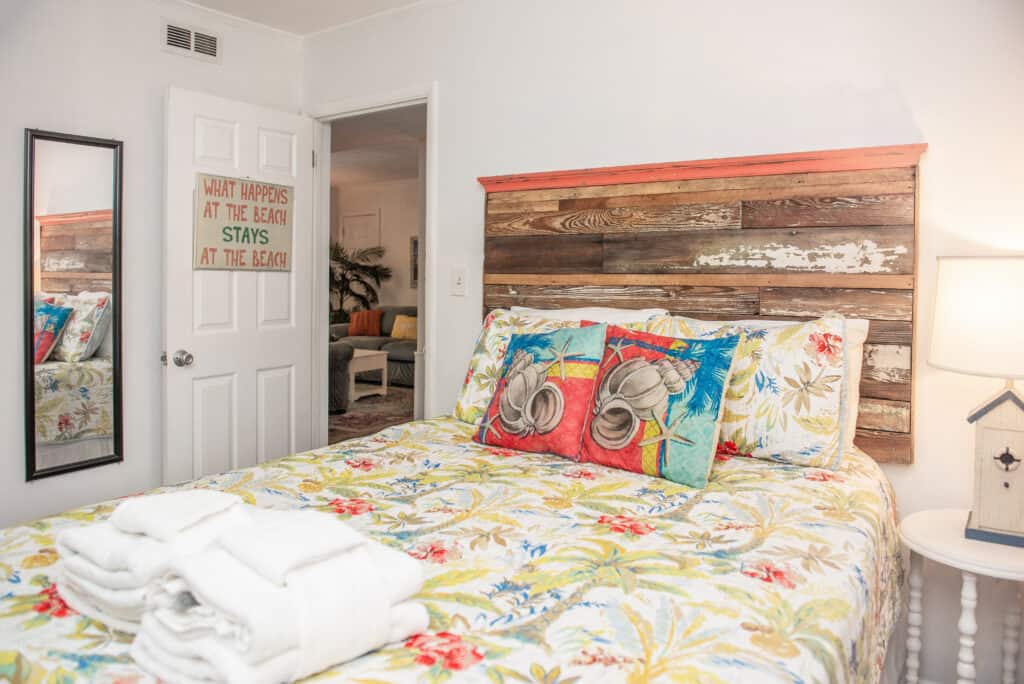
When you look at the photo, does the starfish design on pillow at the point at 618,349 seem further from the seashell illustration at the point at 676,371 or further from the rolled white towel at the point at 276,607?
the rolled white towel at the point at 276,607

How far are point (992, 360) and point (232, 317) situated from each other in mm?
2849

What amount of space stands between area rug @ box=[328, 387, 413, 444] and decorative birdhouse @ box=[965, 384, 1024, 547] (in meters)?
3.96

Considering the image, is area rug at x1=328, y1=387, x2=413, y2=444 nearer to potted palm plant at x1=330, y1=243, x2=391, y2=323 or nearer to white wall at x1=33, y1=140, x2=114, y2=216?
potted palm plant at x1=330, y1=243, x2=391, y2=323

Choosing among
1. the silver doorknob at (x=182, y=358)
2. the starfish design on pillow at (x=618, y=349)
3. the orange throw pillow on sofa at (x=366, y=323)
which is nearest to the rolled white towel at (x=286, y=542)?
the starfish design on pillow at (x=618, y=349)

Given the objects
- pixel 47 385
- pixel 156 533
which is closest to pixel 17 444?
pixel 47 385

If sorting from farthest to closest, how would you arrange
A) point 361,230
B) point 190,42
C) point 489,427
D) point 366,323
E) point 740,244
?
point 361,230, point 366,323, point 190,42, point 740,244, point 489,427

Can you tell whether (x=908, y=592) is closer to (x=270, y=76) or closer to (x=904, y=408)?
(x=904, y=408)

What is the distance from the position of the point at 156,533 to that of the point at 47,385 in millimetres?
2236

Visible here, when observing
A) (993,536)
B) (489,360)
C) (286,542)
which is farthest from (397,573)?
(993,536)

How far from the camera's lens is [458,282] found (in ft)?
10.4

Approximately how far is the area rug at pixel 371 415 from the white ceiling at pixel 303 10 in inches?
104

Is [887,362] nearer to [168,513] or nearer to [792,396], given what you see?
[792,396]

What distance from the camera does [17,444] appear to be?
109 inches

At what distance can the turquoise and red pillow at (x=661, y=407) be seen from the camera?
5.98 feet
